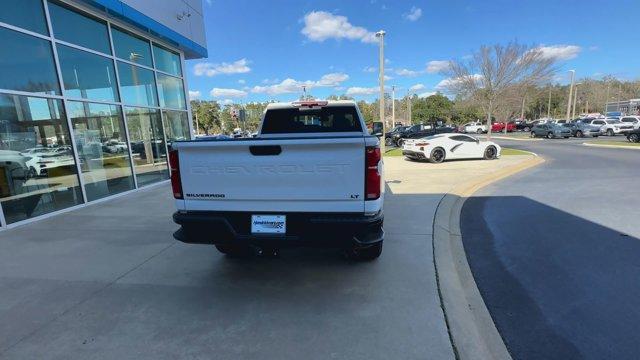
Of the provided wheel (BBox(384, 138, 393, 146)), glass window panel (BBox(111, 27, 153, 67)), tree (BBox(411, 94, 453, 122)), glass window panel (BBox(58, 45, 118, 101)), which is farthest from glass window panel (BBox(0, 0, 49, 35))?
tree (BBox(411, 94, 453, 122))

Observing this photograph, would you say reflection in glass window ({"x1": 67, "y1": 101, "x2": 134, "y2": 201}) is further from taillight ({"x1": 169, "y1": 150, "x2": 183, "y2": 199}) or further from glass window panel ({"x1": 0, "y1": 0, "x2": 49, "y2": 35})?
taillight ({"x1": 169, "y1": 150, "x2": 183, "y2": 199})

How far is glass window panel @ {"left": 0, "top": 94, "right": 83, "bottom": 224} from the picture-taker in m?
6.91

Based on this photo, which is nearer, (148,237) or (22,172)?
(148,237)

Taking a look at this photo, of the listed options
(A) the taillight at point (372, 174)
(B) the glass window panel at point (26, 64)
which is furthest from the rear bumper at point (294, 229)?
(B) the glass window panel at point (26, 64)

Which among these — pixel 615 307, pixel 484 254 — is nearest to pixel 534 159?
pixel 484 254

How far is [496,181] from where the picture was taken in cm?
1064

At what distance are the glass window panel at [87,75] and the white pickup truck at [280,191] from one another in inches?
274

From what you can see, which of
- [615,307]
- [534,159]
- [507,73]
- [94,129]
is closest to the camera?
[615,307]

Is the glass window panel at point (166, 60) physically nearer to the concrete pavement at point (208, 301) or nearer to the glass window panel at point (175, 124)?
the glass window panel at point (175, 124)

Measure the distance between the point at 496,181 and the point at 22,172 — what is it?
1219cm

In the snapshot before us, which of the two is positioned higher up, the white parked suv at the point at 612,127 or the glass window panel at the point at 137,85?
the glass window panel at the point at 137,85

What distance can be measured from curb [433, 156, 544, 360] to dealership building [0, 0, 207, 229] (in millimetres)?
7924

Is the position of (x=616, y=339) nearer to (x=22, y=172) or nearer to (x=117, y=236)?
(x=117, y=236)

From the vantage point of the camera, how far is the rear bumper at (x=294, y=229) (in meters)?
3.15
